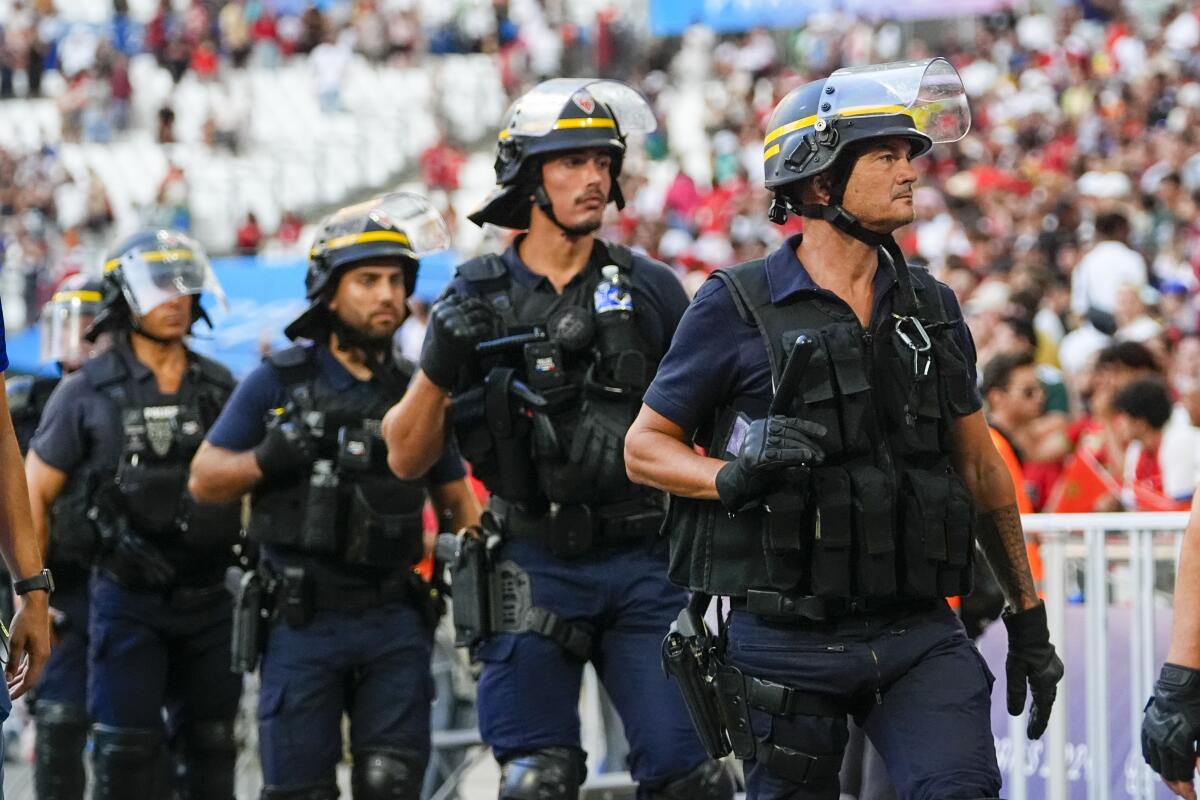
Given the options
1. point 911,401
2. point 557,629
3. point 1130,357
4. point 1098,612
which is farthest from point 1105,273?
point 911,401

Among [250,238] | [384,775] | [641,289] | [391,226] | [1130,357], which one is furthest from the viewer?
[250,238]

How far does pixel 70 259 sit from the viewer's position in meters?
26.0

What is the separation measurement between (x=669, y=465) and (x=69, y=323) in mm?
4734

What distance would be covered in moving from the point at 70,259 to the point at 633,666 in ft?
72.2

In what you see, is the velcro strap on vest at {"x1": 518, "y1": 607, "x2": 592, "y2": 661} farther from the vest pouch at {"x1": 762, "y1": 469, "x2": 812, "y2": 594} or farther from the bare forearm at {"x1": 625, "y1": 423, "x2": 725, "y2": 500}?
the vest pouch at {"x1": 762, "y1": 469, "x2": 812, "y2": 594}

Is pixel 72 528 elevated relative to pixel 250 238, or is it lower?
lower

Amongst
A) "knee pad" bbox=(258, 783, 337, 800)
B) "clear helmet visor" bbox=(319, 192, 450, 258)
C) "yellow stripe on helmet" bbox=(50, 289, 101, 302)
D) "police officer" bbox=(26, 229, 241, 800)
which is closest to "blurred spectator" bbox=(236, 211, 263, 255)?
"yellow stripe on helmet" bbox=(50, 289, 101, 302)

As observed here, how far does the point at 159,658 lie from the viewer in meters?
7.07

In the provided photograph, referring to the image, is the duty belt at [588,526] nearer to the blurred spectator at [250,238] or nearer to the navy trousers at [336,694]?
the navy trousers at [336,694]

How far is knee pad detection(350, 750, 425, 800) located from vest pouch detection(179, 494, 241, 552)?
1.34 m

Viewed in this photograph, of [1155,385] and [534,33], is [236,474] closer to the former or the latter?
[1155,385]

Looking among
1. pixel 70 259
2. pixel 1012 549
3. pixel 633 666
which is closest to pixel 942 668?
pixel 1012 549

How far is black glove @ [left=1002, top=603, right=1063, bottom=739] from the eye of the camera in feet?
14.6

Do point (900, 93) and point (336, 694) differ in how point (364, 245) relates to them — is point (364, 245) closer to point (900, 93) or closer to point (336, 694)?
point (336, 694)
